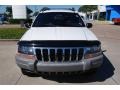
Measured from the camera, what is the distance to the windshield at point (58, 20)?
6.69m

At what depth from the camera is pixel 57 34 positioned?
550 cm

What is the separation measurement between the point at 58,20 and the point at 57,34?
55.3 inches

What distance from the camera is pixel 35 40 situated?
5.12 m

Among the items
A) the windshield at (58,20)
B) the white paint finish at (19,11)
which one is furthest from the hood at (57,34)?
the white paint finish at (19,11)

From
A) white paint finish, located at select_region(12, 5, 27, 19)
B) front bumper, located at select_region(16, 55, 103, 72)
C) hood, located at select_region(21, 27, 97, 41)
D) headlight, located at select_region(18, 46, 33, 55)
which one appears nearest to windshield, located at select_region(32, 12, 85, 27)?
hood, located at select_region(21, 27, 97, 41)

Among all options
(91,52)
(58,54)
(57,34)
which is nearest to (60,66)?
(58,54)

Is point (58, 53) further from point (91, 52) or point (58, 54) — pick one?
point (91, 52)

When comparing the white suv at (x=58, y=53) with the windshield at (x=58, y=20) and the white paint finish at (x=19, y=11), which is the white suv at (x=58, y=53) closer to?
the windshield at (x=58, y=20)

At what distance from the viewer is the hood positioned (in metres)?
5.29

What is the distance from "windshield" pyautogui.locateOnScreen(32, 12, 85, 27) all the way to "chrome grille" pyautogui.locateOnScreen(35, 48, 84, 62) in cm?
175

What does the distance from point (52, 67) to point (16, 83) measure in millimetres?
1076

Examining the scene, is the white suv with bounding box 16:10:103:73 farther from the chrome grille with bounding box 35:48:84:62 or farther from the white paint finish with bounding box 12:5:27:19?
the white paint finish with bounding box 12:5:27:19

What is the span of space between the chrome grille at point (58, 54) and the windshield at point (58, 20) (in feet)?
5.75
